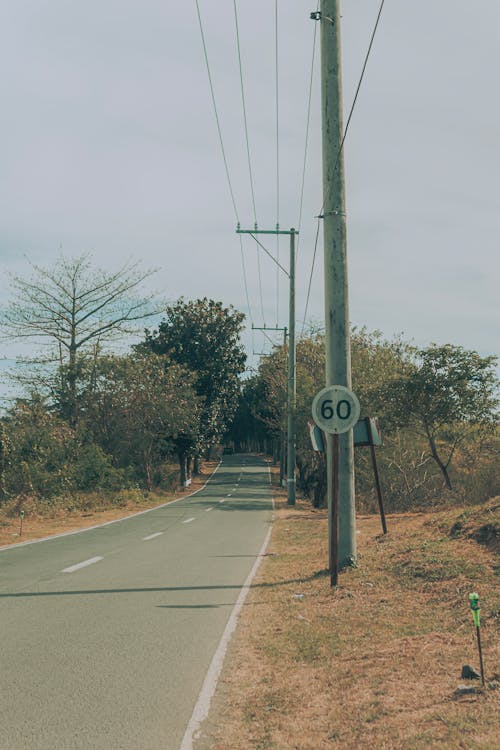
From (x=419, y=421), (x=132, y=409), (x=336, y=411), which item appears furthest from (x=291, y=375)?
(x=336, y=411)

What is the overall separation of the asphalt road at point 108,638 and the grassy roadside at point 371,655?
1.30 ft

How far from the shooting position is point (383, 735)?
4461 millimetres

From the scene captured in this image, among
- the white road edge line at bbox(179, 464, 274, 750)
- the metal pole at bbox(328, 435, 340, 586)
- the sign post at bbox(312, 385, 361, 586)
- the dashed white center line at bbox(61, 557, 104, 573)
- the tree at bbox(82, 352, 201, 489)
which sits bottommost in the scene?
the dashed white center line at bbox(61, 557, 104, 573)

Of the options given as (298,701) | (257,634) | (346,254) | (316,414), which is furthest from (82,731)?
(346,254)

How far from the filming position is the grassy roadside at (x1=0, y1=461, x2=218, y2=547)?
69.1 ft

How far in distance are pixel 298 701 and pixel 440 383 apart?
21.4m

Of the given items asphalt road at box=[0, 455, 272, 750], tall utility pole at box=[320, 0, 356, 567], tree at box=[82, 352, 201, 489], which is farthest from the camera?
tree at box=[82, 352, 201, 489]

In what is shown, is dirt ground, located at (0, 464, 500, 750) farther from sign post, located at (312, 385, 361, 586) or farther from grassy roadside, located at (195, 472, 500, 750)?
sign post, located at (312, 385, 361, 586)

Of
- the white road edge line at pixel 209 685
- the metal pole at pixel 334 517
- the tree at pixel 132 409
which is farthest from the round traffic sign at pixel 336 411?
the tree at pixel 132 409

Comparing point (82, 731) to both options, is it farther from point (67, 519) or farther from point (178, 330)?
point (178, 330)

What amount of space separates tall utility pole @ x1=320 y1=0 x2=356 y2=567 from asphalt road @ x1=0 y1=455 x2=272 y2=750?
2098 millimetres

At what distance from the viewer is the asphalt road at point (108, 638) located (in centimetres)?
473

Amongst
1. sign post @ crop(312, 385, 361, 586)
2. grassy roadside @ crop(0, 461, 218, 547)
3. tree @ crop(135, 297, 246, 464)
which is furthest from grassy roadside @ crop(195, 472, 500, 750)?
tree @ crop(135, 297, 246, 464)

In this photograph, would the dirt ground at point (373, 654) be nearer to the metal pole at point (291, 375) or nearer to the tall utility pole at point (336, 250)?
the tall utility pole at point (336, 250)
